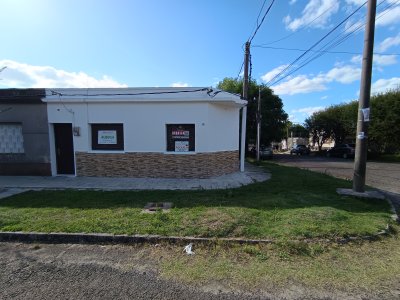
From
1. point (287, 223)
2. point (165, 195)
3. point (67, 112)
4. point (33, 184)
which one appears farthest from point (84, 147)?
point (287, 223)

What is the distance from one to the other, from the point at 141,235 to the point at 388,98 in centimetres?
2668

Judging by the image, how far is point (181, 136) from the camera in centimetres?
1028

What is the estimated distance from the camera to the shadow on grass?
645 centimetres

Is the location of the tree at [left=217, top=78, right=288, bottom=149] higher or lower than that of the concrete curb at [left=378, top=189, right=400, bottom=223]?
higher

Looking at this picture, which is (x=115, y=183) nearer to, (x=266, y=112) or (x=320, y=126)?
(x=266, y=112)

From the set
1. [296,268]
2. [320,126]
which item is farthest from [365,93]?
[320,126]

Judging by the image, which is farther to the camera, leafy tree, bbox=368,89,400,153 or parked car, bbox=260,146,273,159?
parked car, bbox=260,146,273,159

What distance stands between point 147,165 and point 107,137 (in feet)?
6.67

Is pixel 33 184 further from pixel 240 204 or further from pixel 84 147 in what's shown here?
pixel 240 204

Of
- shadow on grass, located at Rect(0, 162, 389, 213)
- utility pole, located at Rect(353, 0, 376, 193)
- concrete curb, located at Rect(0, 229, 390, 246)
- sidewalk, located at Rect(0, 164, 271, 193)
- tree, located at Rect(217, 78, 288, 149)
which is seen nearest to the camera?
concrete curb, located at Rect(0, 229, 390, 246)

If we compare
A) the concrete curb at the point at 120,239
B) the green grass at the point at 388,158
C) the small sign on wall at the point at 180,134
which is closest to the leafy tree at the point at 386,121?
the green grass at the point at 388,158

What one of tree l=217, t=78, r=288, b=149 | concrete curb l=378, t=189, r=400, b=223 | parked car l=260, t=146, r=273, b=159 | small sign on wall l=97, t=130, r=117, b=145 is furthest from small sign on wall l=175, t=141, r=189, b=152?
tree l=217, t=78, r=288, b=149

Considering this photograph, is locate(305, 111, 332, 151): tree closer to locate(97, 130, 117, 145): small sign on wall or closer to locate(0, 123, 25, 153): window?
locate(97, 130, 117, 145): small sign on wall

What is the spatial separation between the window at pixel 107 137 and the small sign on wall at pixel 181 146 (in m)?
2.25
